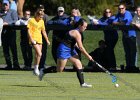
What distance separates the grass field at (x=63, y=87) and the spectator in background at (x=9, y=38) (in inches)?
60.1

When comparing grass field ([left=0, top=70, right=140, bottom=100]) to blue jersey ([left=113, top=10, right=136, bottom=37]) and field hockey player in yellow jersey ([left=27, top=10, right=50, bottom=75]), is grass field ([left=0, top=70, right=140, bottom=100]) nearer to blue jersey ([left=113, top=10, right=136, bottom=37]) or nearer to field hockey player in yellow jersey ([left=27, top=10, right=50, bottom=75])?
field hockey player in yellow jersey ([left=27, top=10, right=50, bottom=75])

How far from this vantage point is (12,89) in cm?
1578

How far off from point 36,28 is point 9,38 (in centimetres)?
249

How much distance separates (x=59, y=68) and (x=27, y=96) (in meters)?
2.69

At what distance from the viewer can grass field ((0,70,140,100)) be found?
47.0 ft

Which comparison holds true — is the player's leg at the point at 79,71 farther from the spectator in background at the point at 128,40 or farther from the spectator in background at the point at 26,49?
the spectator in background at the point at 26,49

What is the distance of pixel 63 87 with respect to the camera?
16.5 meters

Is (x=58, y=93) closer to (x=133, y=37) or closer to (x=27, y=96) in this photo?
(x=27, y=96)

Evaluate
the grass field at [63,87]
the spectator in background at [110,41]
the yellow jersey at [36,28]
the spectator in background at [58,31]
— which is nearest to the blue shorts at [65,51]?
the grass field at [63,87]

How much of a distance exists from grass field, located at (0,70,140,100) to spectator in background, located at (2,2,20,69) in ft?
5.01

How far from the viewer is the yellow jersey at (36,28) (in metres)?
20.0

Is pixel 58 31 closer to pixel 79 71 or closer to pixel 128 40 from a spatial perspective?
pixel 128 40

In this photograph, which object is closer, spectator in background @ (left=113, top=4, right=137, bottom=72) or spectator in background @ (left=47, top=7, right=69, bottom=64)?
spectator in background @ (left=113, top=4, right=137, bottom=72)

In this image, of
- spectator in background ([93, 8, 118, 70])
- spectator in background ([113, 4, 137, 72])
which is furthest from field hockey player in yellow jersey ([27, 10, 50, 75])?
spectator in background ([113, 4, 137, 72])
